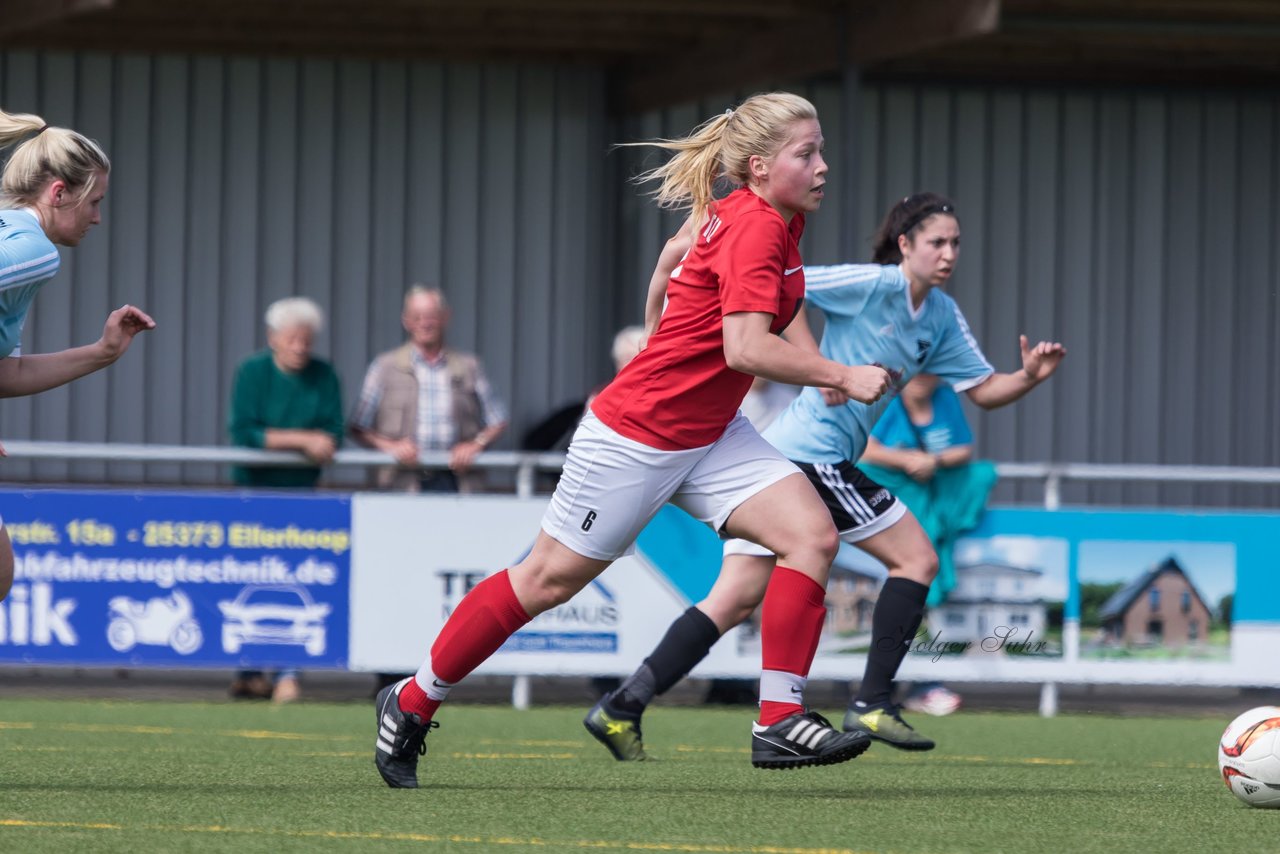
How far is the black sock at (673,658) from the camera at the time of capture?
22.0ft

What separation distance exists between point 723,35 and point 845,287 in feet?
20.1

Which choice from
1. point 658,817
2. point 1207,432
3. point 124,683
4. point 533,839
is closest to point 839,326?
point 658,817

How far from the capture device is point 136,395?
534 inches

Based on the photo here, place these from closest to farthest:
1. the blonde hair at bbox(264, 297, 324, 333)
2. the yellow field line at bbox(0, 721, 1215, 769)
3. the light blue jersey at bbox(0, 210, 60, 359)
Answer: the light blue jersey at bbox(0, 210, 60, 359)
the yellow field line at bbox(0, 721, 1215, 769)
the blonde hair at bbox(264, 297, 324, 333)

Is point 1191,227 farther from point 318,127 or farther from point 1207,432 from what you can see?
point 318,127

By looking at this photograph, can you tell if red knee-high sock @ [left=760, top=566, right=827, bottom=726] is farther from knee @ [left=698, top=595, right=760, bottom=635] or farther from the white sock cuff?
knee @ [left=698, top=595, right=760, bottom=635]

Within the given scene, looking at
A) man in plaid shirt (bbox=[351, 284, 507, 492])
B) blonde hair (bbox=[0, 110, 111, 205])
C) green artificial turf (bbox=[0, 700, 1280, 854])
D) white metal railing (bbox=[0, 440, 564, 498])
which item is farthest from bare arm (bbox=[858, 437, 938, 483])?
blonde hair (bbox=[0, 110, 111, 205])

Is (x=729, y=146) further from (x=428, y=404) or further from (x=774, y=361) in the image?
(x=428, y=404)

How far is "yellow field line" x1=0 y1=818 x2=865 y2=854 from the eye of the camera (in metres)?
4.52

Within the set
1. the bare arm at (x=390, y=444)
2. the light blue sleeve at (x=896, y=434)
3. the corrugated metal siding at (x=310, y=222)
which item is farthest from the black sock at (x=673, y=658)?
the corrugated metal siding at (x=310, y=222)

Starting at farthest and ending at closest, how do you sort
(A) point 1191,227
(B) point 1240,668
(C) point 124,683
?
1. (A) point 1191,227
2. (C) point 124,683
3. (B) point 1240,668

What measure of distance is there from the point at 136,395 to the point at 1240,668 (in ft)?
23.3

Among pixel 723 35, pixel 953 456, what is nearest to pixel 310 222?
pixel 723 35

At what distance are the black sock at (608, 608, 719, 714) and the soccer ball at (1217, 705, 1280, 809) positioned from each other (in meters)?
1.81
